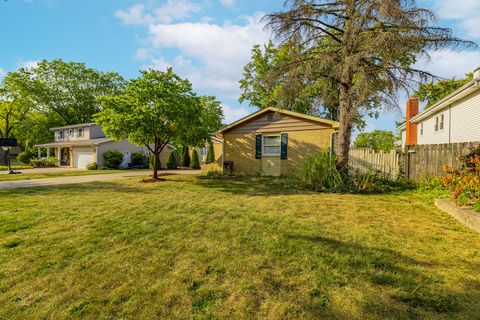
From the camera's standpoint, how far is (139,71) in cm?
1065

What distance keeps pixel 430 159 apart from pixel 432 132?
789 cm

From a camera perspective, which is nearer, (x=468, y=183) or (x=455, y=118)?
(x=468, y=183)

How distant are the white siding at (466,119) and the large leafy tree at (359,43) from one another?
3.51 meters

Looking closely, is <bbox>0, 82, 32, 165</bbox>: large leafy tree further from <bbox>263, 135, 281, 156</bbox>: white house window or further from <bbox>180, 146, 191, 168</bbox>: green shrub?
<bbox>263, 135, 281, 156</bbox>: white house window

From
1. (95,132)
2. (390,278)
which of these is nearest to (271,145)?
(390,278)

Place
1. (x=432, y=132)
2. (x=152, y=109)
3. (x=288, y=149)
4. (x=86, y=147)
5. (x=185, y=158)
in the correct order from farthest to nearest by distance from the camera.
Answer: (x=185, y=158)
(x=86, y=147)
(x=432, y=132)
(x=288, y=149)
(x=152, y=109)

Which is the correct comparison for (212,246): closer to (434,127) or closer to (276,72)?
(276,72)

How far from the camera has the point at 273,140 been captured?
1264cm

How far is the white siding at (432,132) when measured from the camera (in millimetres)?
12677

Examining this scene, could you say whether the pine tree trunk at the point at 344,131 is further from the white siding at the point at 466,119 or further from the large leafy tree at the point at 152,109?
the large leafy tree at the point at 152,109

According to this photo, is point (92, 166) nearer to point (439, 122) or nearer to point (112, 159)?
point (112, 159)

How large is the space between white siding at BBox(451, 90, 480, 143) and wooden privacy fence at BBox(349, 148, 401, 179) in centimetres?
352

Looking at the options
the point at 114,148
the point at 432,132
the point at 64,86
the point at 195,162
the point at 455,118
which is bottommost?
the point at 195,162

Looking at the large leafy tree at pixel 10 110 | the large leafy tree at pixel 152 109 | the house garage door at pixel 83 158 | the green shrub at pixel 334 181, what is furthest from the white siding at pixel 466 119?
the large leafy tree at pixel 10 110
